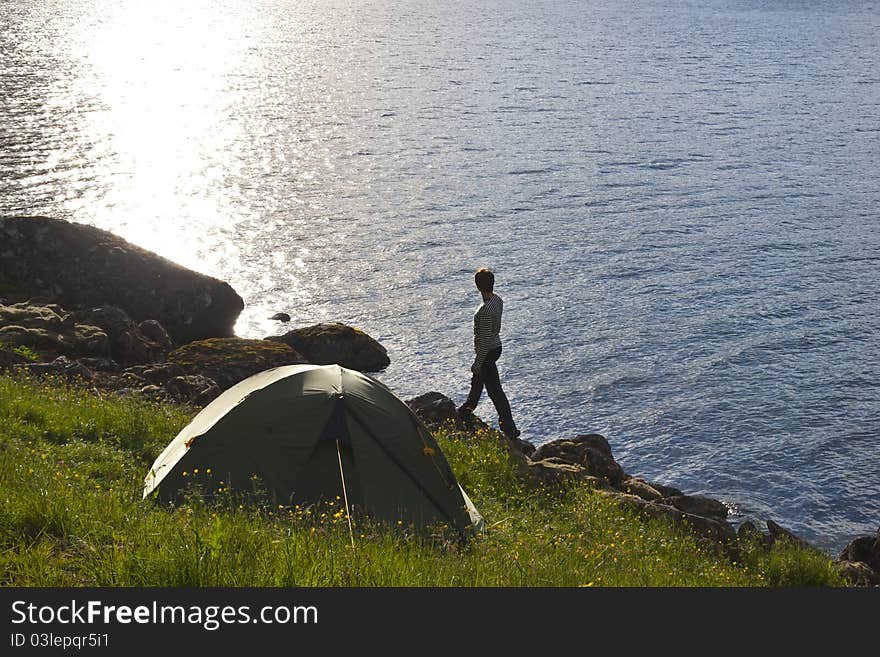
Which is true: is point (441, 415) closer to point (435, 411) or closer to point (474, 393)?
point (435, 411)

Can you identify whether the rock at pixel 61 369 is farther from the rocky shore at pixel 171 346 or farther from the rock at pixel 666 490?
the rock at pixel 666 490

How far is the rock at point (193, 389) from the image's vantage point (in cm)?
1998

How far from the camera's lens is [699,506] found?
17.7 metres

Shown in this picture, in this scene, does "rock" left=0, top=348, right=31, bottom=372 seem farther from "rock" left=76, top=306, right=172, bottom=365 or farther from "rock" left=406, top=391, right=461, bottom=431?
"rock" left=406, top=391, right=461, bottom=431

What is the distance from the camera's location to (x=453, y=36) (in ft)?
362

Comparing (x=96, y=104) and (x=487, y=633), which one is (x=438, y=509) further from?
(x=96, y=104)

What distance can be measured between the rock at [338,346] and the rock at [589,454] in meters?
7.39

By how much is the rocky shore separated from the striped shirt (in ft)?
6.10

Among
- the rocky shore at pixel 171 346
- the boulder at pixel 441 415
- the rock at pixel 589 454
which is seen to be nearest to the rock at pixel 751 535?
the rocky shore at pixel 171 346

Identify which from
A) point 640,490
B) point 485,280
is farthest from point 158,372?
point 640,490

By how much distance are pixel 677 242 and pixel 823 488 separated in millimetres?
17389

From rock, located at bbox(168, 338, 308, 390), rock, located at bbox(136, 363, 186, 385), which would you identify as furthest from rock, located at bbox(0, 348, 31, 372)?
rock, located at bbox(168, 338, 308, 390)

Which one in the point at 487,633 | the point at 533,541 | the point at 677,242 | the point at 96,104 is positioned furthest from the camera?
the point at 96,104

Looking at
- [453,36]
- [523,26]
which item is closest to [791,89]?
[453,36]
